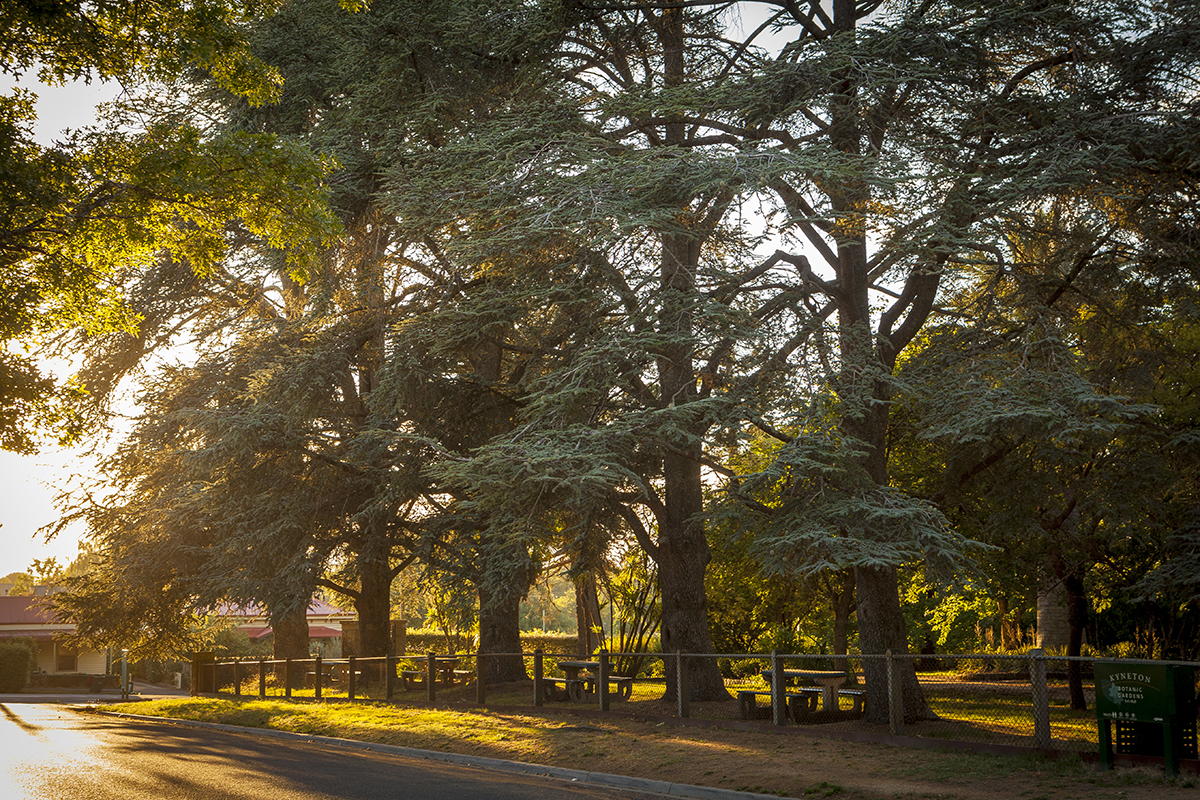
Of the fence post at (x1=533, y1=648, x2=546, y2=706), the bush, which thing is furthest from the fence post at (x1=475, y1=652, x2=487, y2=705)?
the bush

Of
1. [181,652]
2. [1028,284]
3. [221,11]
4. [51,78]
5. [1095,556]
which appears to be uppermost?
[221,11]

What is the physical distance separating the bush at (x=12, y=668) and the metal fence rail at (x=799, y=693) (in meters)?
21.7

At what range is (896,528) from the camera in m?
13.1

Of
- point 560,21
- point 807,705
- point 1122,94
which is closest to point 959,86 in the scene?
point 1122,94

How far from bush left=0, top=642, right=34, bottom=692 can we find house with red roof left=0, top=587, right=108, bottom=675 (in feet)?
17.5

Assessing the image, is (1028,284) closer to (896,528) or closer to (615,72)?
(896,528)

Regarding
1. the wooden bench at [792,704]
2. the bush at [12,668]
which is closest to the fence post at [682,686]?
the wooden bench at [792,704]

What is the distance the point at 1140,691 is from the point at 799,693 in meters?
5.92

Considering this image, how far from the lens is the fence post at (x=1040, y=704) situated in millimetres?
11453

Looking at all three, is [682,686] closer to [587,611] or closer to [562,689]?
[562,689]

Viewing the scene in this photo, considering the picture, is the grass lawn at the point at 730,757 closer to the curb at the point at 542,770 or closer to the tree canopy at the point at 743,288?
the curb at the point at 542,770

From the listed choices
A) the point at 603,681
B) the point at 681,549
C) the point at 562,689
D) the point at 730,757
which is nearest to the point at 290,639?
the point at 562,689

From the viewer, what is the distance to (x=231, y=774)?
12.4m

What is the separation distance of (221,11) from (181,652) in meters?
22.5
